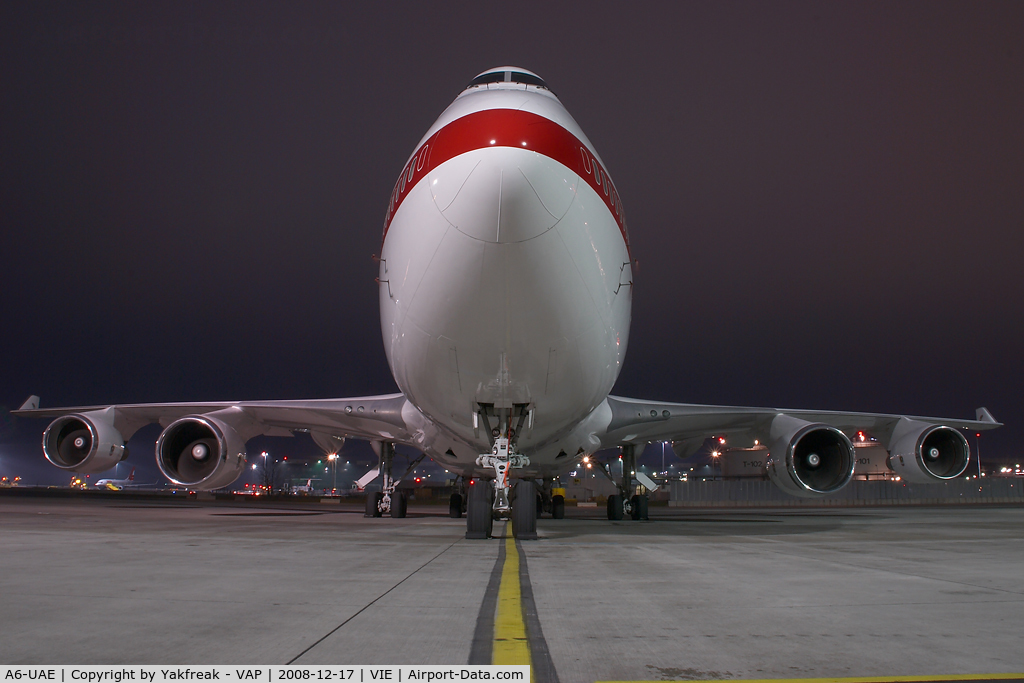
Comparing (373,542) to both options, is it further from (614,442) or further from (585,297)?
(614,442)

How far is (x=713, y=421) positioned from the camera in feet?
43.8

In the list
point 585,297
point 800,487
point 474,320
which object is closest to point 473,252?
point 474,320

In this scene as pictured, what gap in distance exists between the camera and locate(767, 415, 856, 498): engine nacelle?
10992 mm

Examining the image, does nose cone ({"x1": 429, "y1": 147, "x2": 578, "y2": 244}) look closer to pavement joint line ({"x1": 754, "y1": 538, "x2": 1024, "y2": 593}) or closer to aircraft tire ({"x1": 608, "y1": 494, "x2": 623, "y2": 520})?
pavement joint line ({"x1": 754, "y1": 538, "x2": 1024, "y2": 593})

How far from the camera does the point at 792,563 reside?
543 centimetres

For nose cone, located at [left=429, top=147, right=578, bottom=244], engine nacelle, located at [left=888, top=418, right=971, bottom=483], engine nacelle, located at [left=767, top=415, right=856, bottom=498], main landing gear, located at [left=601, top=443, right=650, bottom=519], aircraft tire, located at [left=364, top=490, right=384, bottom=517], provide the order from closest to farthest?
nose cone, located at [left=429, top=147, right=578, bottom=244], engine nacelle, located at [left=767, top=415, right=856, bottom=498], engine nacelle, located at [left=888, top=418, right=971, bottom=483], main landing gear, located at [left=601, top=443, right=650, bottom=519], aircraft tire, located at [left=364, top=490, right=384, bottom=517]

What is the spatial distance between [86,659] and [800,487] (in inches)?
436

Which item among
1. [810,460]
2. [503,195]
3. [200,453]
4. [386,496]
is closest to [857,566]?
[503,195]

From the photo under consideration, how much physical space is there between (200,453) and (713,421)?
9975 mm

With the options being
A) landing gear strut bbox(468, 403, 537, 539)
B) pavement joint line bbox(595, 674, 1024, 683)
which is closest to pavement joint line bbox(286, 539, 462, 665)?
pavement joint line bbox(595, 674, 1024, 683)

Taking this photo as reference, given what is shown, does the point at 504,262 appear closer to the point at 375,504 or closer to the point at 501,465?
the point at 501,465

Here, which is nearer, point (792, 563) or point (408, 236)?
point (792, 563)

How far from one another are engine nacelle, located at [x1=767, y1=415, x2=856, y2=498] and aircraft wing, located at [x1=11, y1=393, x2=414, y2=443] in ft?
21.6

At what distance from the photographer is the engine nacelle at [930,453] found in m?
12.7
